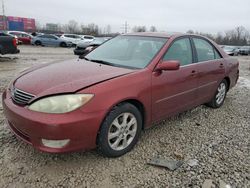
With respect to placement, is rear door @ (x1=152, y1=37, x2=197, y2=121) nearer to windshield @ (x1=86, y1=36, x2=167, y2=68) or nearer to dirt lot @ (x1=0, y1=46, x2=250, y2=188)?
windshield @ (x1=86, y1=36, x2=167, y2=68)

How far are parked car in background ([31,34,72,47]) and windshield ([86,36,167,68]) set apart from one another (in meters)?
24.0

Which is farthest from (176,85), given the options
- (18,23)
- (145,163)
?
(18,23)

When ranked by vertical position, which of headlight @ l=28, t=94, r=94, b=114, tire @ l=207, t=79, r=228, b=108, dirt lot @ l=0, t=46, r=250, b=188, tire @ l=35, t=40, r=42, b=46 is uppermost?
tire @ l=35, t=40, r=42, b=46

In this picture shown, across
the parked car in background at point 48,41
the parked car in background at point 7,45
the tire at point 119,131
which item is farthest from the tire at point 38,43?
the tire at point 119,131

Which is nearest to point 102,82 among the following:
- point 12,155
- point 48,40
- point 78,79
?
point 78,79

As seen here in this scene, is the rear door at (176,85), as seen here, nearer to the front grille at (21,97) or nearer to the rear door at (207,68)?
the rear door at (207,68)

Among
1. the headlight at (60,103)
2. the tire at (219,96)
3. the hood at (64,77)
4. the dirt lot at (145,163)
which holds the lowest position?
the dirt lot at (145,163)

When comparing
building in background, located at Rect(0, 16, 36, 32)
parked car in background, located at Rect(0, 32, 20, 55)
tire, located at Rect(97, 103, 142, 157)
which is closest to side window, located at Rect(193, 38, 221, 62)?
tire, located at Rect(97, 103, 142, 157)

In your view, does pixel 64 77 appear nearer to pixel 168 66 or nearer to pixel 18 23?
pixel 168 66

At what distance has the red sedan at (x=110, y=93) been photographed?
242cm

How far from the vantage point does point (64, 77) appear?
280cm

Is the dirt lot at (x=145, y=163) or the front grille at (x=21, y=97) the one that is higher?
the front grille at (x=21, y=97)

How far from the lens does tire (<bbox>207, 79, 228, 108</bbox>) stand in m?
4.84

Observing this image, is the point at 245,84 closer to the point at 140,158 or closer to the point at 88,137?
the point at 140,158
